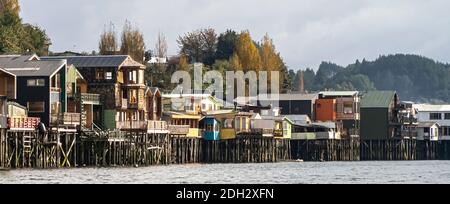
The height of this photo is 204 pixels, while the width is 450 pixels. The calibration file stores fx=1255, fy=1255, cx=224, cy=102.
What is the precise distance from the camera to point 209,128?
12362 centimetres

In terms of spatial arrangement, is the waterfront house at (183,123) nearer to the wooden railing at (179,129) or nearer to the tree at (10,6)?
the wooden railing at (179,129)

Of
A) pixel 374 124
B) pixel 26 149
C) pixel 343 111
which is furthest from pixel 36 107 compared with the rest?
pixel 374 124

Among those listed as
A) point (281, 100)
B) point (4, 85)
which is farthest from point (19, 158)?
point (281, 100)

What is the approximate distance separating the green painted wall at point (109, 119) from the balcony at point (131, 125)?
470 mm

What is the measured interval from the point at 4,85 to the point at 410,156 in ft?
286

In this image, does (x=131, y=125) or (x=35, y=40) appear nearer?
(x=131, y=125)

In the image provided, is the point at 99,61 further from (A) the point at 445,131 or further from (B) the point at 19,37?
(A) the point at 445,131

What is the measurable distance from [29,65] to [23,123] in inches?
406

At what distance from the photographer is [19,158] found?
8494 centimetres

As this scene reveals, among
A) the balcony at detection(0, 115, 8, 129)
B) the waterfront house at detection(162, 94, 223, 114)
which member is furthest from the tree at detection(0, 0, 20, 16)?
the balcony at detection(0, 115, 8, 129)

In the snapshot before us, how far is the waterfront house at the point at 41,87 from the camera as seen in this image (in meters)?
91.4

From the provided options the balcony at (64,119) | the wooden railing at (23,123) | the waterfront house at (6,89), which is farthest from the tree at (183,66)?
the waterfront house at (6,89)

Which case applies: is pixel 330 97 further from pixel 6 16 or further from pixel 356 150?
pixel 6 16
